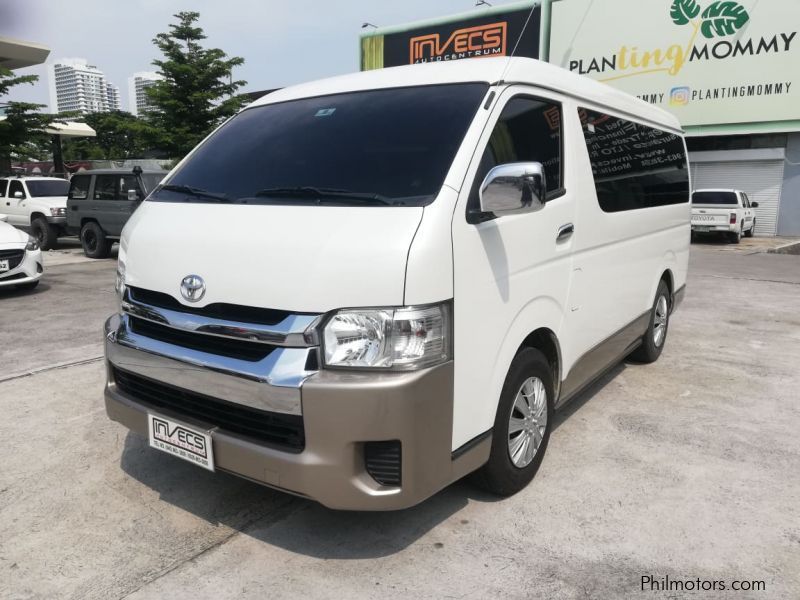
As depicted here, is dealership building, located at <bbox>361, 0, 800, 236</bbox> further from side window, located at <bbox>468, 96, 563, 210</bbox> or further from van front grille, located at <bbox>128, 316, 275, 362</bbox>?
van front grille, located at <bbox>128, 316, 275, 362</bbox>

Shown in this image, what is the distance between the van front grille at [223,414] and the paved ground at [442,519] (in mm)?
565

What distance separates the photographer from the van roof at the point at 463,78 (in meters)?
3.04

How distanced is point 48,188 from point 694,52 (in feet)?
Result: 62.8

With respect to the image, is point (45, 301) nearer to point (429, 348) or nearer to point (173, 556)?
point (173, 556)

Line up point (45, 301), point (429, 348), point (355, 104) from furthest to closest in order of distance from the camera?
point (45, 301)
point (355, 104)
point (429, 348)

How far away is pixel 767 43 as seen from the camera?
61.5 ft

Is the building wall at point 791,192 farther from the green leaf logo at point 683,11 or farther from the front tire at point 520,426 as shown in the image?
Result: the front tire at point 520,426

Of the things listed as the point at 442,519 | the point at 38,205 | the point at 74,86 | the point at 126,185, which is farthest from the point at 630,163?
the point at 74,86

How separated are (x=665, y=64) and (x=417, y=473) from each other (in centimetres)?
2152

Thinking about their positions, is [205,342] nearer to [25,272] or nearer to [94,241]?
[25,272]

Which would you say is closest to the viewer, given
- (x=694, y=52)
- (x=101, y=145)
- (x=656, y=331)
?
(x=656, y=331)

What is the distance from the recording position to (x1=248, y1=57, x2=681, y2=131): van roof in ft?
9.97

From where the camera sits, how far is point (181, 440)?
2.73 metres

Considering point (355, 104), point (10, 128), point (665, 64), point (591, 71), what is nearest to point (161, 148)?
point (10, 128)
